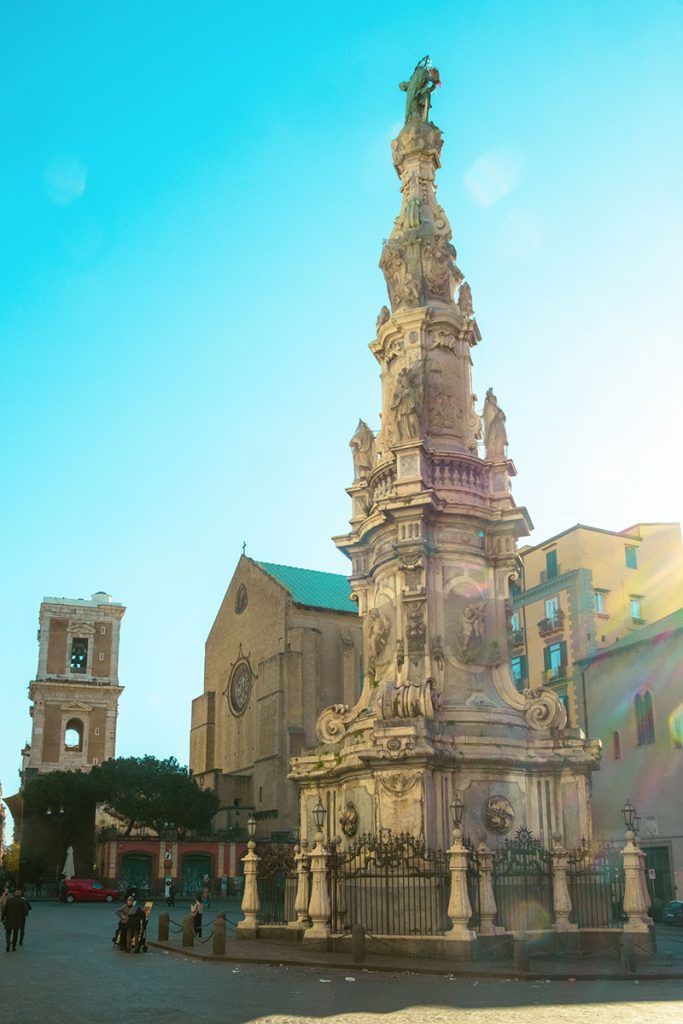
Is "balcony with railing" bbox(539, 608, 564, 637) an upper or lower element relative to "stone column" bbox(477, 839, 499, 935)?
upper

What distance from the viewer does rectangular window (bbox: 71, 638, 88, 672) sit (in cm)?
8312

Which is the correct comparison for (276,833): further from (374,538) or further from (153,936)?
(374,538)

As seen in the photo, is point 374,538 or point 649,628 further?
point 649,628

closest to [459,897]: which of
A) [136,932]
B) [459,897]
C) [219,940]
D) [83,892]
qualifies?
[459,897]

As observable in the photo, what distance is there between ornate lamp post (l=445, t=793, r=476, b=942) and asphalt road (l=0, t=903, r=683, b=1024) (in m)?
2.00

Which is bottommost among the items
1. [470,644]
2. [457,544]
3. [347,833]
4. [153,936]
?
[153,936]

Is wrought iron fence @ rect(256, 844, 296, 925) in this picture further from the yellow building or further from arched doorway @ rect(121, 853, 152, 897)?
arched doorway @ rect(121, 853, 152, 897)

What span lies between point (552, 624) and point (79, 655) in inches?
1777

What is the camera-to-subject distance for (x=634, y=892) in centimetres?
2020

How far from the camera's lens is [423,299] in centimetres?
2781

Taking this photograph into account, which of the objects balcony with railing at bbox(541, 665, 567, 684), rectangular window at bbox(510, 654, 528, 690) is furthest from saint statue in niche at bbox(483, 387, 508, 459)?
rectangular window at bbox(510, 654, 528, 690)

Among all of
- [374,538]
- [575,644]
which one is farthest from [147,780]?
[374,538]

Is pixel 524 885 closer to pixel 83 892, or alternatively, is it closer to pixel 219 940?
pixel 219 940

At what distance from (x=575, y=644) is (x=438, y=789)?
1163 inches
